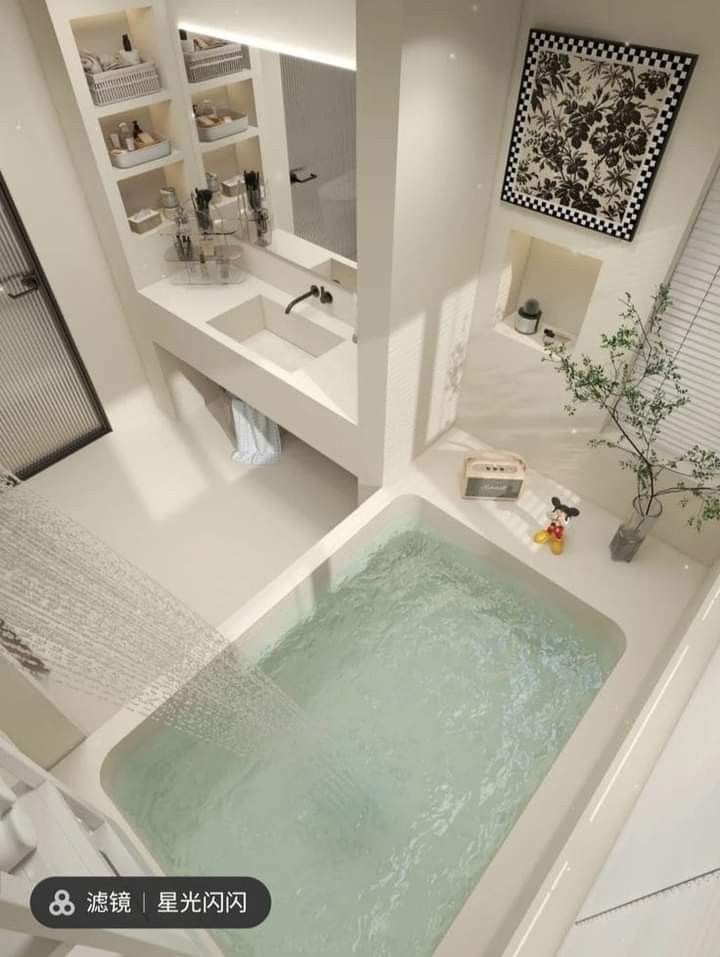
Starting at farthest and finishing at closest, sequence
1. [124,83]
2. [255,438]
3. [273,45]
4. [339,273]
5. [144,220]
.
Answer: [255,438] → [144,220] → [339,273] → [124,83] → [273,45]

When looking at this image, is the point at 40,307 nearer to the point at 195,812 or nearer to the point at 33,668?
the point at 33,668

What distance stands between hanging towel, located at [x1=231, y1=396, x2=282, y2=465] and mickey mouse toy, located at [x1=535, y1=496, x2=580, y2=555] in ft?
5.56

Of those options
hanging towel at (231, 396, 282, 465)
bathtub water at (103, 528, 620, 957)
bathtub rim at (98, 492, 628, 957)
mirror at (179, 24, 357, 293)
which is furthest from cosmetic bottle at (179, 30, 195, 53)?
bathtub water at (103, 528, 620, 957)

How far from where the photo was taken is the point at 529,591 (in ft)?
9.64

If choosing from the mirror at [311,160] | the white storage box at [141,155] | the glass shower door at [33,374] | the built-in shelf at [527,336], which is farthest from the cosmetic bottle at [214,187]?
the built-in shelf at [527,336]

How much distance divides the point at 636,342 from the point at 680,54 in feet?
3.18

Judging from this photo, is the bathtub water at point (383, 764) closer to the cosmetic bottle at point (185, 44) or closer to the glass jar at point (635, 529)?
A: the glass jar at point (635, 529)

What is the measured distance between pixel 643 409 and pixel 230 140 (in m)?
2.42

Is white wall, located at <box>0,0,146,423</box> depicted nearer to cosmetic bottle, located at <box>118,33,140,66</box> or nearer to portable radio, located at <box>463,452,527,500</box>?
cosmetic bottle, located at <box>118,33,140,66</box>

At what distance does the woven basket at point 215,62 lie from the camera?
2869 millimetres

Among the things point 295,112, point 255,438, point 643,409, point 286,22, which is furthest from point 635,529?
point 286,22

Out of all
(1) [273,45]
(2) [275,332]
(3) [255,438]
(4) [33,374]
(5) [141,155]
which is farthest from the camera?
(3) [255,438]

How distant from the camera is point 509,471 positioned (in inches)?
121

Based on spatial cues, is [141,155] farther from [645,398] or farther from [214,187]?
[645,398]
